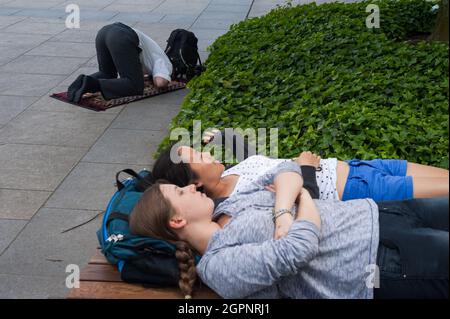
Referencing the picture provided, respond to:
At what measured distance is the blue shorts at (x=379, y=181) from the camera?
3.34 meters

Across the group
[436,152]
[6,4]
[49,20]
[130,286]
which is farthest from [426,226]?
[6,4]

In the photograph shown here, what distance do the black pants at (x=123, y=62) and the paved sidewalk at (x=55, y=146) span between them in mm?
249

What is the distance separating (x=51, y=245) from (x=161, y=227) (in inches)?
60.7

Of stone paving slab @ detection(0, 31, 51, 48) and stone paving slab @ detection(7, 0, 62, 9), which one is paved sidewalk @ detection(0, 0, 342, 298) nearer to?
stone paving slab @ detection(0, 31, 51, 48)

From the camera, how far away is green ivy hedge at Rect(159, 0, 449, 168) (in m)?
4.84

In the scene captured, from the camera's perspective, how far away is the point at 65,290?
358cm

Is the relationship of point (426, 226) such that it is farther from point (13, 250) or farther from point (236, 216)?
point (13, 250)

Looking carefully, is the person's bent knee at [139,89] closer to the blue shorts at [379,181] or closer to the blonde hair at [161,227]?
the blue shorts at [379,181]

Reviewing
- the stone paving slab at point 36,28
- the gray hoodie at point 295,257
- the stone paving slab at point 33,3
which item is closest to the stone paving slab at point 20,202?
the gray hoodie at point 295,257

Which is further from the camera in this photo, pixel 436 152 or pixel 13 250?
pixel 436 152

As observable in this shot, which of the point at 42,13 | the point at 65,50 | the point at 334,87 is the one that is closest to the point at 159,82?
the point at 334,87

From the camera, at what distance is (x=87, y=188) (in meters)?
4.84

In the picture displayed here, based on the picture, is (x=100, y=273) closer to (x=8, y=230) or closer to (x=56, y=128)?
(x=8, y=230)

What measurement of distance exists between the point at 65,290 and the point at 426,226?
2.03 m
